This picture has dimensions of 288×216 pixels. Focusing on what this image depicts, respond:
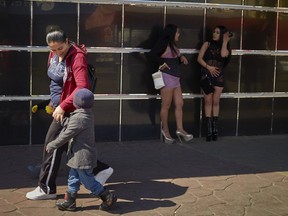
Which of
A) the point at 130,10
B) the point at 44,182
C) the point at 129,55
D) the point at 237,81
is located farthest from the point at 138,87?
the point at 44,182

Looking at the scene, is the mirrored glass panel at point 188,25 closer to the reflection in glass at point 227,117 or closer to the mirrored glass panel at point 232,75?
the mirrored glass panel at point 232,75

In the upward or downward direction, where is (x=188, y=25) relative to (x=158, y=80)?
upward

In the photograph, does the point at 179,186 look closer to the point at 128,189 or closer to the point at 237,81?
the point at 128,189

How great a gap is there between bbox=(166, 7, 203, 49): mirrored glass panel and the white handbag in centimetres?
76

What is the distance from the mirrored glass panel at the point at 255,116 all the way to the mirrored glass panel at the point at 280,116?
12cm

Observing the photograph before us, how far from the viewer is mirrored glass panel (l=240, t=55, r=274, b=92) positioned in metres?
8.85

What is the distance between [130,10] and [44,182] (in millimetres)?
3603

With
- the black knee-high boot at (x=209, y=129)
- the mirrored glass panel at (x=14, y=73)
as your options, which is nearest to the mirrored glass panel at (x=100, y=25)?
the mirrored glass panel at (x=14, y=73)

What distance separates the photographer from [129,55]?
8.05m

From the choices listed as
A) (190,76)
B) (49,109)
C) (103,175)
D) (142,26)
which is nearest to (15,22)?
(142,26)

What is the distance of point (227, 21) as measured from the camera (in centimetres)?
864

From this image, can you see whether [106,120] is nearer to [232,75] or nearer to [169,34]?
[169,34]

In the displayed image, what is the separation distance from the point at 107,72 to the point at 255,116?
280cm

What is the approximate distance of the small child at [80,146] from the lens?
4.80m
